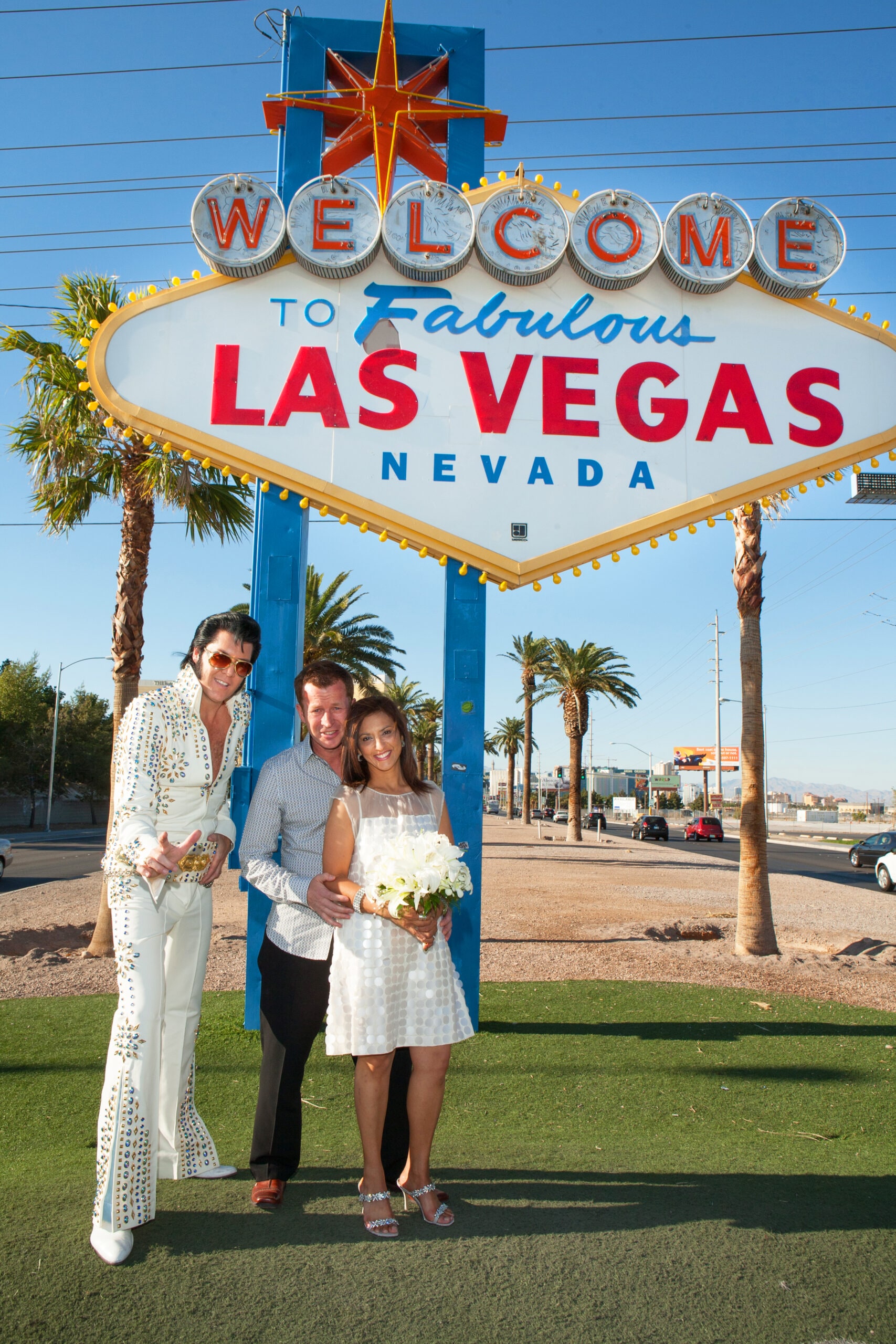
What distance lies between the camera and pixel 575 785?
35531 mm

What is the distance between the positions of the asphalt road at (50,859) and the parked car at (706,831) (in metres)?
30.0


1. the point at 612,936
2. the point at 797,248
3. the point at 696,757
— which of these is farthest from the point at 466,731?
the point at 696,757

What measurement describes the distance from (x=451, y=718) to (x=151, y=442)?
5799mm

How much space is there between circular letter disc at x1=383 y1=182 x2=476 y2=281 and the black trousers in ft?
14.4

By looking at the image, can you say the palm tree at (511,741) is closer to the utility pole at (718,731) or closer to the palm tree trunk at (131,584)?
the utility pole at (718,731)

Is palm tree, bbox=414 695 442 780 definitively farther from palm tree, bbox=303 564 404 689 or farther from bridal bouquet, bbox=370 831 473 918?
bridal bouquet, bbox=370 831 473 918

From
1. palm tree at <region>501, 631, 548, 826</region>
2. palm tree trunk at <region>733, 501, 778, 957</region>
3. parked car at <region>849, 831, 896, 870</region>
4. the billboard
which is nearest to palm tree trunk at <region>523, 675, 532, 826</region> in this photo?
palm tree at <region>501, 631, 548, 826</region>

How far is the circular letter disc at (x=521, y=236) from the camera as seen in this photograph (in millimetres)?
5672

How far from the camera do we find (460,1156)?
3793 millimetres

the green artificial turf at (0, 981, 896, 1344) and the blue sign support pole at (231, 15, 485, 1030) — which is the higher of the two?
the blue sign support pole at (231, 15, 485, 1030)

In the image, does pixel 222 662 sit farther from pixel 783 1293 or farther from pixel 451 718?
pixel 783 1293

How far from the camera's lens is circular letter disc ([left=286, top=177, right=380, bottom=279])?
5.60 metres

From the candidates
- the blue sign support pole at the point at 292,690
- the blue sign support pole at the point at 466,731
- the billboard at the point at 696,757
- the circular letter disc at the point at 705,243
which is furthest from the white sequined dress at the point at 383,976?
the billboard at the point at 696,757

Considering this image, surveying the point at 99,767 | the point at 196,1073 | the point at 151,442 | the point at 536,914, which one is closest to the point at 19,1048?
the point at 196,1073
